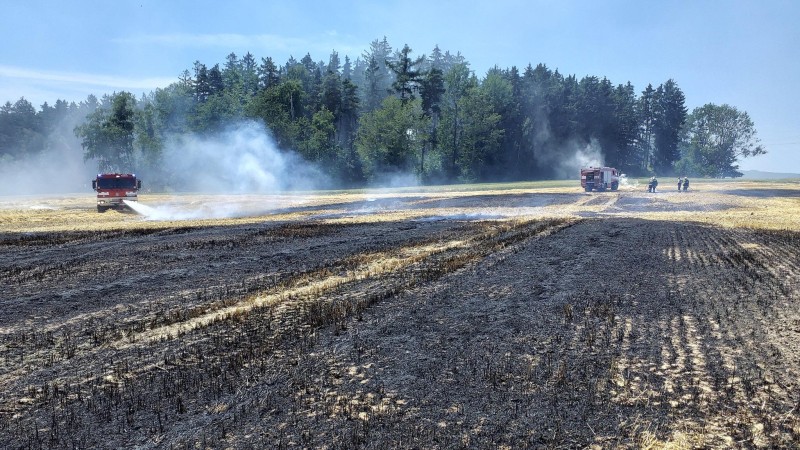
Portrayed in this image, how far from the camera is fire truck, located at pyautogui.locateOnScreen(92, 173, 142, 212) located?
3244 centimetres

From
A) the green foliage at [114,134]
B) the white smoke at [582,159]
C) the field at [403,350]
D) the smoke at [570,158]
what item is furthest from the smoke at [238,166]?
the field at [403,350]

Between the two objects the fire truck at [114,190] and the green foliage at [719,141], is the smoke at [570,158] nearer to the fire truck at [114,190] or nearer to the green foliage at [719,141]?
the green foliage at [719,141]

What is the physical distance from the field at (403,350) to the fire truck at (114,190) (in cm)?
1923

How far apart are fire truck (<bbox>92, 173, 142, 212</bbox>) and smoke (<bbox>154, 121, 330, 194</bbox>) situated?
107ft

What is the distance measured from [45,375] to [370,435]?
162 inches

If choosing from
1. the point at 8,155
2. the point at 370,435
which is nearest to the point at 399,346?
the point at 370,435

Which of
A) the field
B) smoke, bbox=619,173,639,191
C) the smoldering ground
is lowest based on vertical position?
the field

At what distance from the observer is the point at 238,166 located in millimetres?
70875

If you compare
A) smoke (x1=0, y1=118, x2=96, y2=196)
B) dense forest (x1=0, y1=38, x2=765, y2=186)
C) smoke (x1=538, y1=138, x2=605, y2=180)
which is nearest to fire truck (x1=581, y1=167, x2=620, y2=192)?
dense forest (x1=0, y1=38, x2=765, y2=186)

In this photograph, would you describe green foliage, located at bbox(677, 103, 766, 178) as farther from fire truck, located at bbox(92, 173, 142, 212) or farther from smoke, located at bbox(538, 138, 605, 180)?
fire truck, located at bbox(92, 173, 142, 212)

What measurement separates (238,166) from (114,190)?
38691 mm

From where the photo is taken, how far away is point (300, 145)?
7644cm

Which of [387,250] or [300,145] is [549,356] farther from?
[300,145]

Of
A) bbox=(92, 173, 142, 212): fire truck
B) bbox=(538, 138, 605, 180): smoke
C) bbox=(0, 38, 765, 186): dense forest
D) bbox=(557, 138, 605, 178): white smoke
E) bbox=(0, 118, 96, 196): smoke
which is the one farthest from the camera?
bbox=(0, 118, 96, 196): smoke
